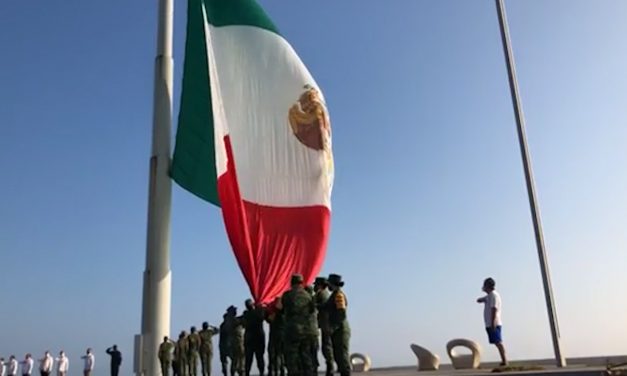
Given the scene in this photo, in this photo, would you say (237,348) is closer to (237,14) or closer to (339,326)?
(339,326)

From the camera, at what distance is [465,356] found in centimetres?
1612

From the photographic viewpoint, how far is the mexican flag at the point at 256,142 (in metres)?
16.9

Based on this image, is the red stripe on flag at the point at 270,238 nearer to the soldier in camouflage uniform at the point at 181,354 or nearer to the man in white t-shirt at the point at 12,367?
the soldier in camouflage uniform at the point at 181,354

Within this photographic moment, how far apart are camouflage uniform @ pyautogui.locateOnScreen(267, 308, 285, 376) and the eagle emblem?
24.1ft

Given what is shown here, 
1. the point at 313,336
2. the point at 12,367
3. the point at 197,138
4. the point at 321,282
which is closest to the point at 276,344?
the point at 321,282

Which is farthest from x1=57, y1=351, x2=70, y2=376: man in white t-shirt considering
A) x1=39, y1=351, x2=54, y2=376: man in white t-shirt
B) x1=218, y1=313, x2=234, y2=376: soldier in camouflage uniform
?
x1=218, y1=313, x2=234, y2=376: soldier in camouflage uniform

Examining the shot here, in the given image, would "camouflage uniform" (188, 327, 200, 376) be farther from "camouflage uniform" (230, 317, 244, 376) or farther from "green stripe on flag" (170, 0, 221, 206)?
"green stripe on flag" (170, 0, 221, 206)

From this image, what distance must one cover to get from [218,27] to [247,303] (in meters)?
8.72

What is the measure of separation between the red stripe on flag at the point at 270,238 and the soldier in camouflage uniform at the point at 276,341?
260cm

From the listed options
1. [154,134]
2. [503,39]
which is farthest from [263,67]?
[503,39]

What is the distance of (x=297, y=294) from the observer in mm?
10438

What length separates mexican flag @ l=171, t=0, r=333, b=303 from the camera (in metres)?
16.9

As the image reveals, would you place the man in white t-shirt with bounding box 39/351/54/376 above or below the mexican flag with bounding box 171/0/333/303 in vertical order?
below

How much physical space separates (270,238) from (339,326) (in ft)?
22.3
